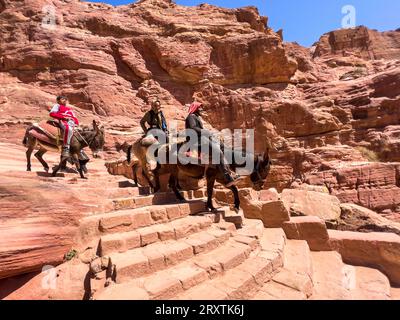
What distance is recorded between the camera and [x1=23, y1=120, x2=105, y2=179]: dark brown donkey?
6.09 m

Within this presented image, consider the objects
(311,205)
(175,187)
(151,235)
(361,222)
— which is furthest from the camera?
(311,205)

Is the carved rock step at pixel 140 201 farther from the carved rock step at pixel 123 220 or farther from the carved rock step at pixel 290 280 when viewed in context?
the carved rock step at pixel 290 280

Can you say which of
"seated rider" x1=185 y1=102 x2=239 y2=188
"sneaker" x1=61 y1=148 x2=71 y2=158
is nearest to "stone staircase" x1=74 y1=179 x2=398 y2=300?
"seated rider" x1=185 y1=102 x2=239 y2=188

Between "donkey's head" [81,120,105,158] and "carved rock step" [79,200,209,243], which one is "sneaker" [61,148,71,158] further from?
"carved rock step" [79,200,209,243]

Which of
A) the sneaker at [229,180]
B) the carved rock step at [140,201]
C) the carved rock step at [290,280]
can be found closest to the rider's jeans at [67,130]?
the carved rock step at [140,201]

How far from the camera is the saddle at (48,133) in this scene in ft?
19.9

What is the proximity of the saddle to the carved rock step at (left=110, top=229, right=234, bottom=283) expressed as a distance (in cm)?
430

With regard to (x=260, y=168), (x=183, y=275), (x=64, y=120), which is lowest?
(x=183, y=275)

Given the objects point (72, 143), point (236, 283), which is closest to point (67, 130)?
point (72, 143)

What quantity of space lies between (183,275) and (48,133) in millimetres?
5364

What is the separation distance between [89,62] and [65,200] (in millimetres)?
19870

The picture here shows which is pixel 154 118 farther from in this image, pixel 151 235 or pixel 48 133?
pixel 151 235

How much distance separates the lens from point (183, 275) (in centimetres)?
293

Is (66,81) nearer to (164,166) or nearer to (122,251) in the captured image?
(164,166)
